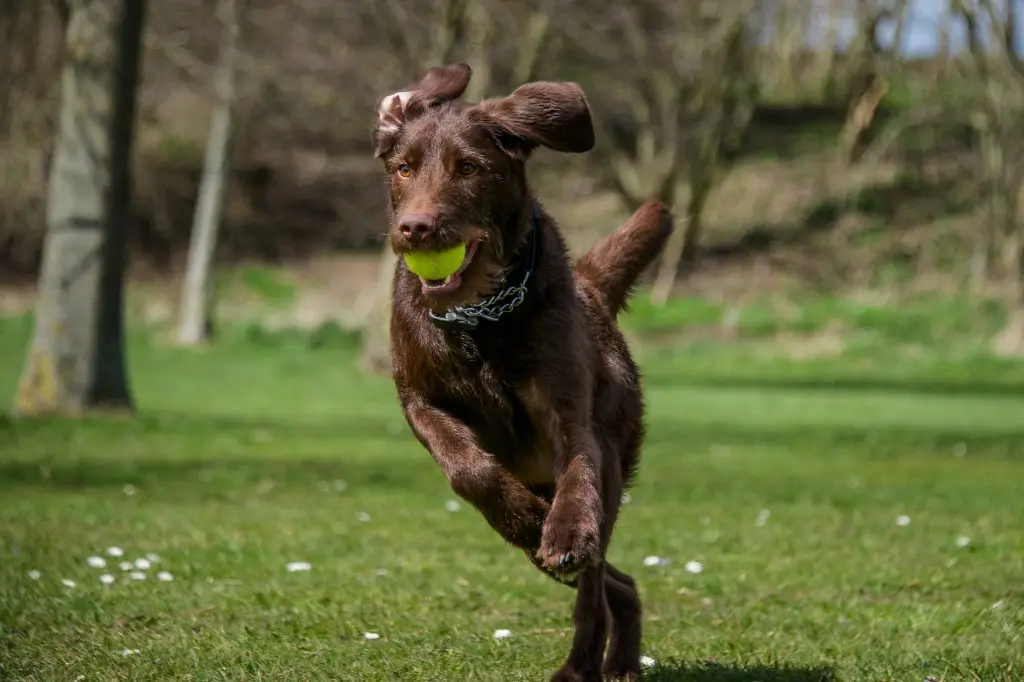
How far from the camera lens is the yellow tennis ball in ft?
16.4

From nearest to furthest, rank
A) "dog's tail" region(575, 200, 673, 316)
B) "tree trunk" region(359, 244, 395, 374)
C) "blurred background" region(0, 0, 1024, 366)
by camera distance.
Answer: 1. "dog's tail" region(575, 200, 673, 316)
2. "tree trunk" region(359, 244, 395, 374)
3. "blurred background" region(0, 0, 1024, 366)

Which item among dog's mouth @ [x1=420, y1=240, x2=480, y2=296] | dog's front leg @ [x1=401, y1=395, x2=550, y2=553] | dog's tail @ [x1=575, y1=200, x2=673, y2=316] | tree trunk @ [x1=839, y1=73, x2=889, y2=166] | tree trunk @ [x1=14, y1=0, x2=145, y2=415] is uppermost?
dog's mouth @ [x1=420, y1=240, x2=480, y2=296]

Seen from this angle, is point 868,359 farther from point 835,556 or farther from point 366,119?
point 835,556

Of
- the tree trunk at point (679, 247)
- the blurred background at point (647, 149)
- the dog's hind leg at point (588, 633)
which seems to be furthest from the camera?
the tree trunk at point (679, 247)

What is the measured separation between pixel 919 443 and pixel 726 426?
108 inches

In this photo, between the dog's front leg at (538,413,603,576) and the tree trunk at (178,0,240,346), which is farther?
the tree trunk at (178,0,240,346)

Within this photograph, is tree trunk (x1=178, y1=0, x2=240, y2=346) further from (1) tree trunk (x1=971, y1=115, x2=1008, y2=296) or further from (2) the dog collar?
(2) the dog collar

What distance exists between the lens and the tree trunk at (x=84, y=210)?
16.7 meters

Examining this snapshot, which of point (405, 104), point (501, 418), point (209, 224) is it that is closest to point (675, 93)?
point (209, 224)

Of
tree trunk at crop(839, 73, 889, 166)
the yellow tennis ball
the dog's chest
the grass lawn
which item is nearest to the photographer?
the yellow tennis ball

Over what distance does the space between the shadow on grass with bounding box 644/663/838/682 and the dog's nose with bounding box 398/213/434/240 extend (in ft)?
6.38

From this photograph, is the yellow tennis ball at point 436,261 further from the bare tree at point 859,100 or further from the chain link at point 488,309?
the bare tree at point 859,100

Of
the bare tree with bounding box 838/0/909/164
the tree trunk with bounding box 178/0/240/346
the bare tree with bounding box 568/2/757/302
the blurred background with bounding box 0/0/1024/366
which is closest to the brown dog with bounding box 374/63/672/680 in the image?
the blurred background with bounding box 0/0/1024/366

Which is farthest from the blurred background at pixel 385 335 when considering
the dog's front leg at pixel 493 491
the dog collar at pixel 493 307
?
the dog collar at pixel 493 307
